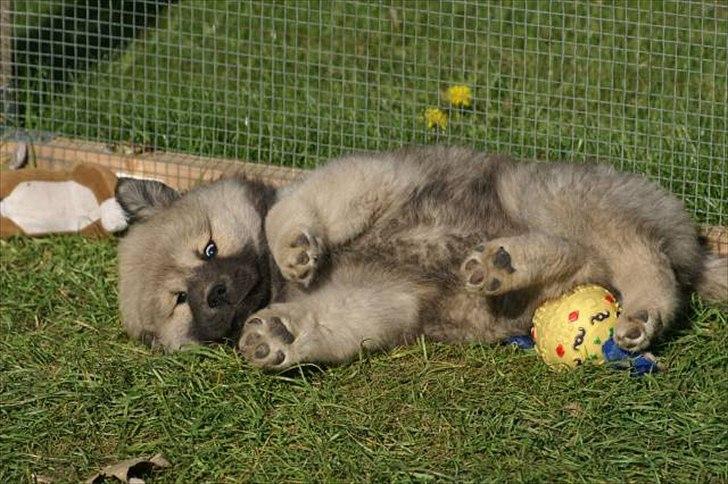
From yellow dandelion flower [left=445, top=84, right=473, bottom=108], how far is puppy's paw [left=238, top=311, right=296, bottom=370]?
2045 millimetres

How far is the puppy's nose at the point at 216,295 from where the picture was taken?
454cm

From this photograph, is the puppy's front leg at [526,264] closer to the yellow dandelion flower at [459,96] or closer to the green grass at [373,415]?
the green grass at [373,415]

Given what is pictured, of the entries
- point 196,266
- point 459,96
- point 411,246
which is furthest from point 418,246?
point 459,96

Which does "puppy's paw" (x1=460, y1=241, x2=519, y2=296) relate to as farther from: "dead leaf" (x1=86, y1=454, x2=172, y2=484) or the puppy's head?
"dead leaf" (x1=86, y1=454, x2=172, y2=484)

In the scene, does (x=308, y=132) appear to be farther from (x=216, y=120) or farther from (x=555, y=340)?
(x=555, y=340)

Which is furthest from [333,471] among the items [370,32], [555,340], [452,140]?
[370,32]

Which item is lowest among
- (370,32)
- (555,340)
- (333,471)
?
(333,471)

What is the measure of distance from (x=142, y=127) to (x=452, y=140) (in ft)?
5.24

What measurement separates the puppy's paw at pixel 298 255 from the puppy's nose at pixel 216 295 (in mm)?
276

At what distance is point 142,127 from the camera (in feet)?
20.2

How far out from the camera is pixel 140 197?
4.99m

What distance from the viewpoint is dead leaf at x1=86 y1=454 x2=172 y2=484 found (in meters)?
3.87

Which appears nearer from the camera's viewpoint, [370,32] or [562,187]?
[562,187]

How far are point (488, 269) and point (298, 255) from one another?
2.23 feet
